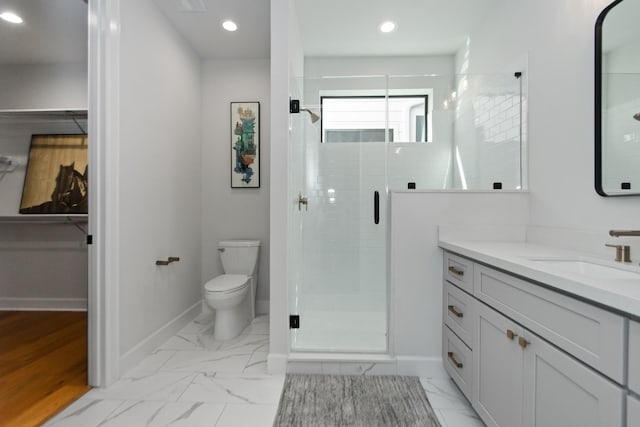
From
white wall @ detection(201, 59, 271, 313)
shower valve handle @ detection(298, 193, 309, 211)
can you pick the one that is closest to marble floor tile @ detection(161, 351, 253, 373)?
white wall @ detection(201, 59, 271, 313)

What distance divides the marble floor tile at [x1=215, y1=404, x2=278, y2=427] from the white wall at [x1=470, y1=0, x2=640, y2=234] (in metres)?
1.83

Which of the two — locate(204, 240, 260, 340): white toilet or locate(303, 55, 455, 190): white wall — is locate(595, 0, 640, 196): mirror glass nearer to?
locate(303, 55, 455, 190): white wall

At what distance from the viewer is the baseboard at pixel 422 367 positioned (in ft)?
5.95

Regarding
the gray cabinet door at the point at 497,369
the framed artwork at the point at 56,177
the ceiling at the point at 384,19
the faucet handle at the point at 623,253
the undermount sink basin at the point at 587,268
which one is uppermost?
the ceiling at the point at 384,19

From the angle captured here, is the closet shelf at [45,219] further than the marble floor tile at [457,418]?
Yes

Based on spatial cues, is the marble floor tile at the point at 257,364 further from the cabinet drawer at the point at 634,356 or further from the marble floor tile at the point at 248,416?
the cabinet drawer at the point at 634,356

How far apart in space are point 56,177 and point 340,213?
111 inches

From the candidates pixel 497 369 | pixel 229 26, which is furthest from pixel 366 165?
pixel 229 26

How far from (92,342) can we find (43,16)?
98.3 inches

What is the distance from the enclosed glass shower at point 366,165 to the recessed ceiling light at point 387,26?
0.53 metres

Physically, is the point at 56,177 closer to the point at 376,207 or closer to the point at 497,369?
the point at 376,207

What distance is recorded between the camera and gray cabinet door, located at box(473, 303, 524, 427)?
1.09 m

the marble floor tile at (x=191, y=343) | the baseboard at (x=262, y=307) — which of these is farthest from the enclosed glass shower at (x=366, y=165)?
the baseboard at (x=262, y=307)

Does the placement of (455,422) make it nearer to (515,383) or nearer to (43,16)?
(515,383)
